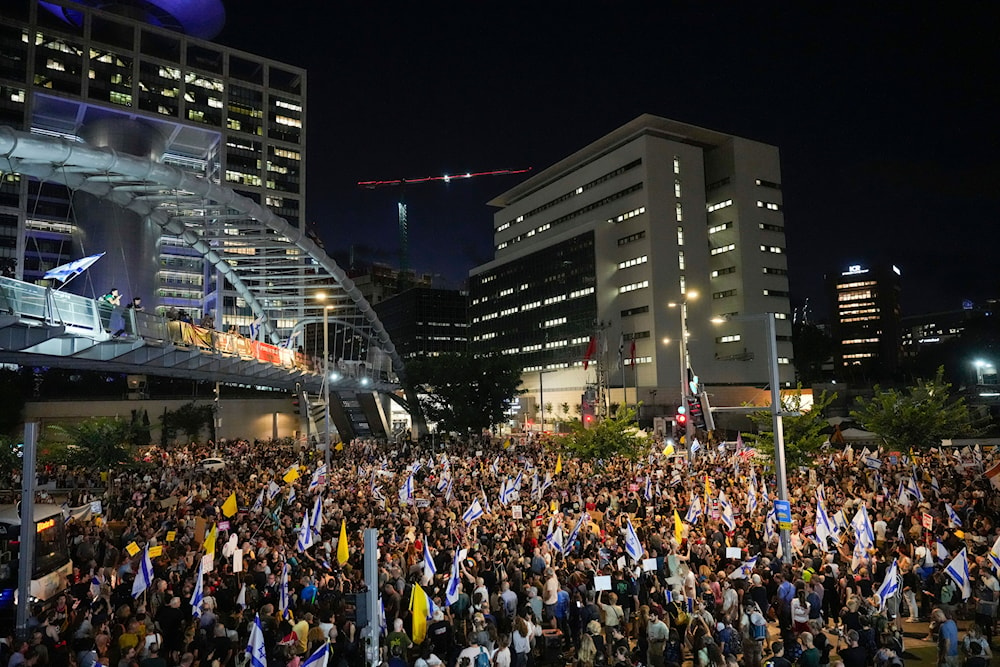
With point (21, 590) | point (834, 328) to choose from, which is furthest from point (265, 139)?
point (834, 328)

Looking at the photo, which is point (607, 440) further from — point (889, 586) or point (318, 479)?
point (889, 586)

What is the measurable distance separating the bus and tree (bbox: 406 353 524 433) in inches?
1791

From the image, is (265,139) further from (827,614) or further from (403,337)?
(827,614)

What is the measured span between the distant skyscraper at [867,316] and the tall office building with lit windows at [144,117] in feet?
463

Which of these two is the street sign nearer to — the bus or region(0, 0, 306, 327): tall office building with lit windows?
the bus

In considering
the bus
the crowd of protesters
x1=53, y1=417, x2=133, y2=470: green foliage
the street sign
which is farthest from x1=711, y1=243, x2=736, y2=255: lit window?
the bus

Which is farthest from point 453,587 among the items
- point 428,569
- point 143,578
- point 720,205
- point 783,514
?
point 720,205

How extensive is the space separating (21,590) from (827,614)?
13.5m

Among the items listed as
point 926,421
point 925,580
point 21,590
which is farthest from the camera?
point 926,421

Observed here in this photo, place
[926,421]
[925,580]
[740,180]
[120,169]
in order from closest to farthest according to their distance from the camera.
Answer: [925,580] → [120,169] → [926,421] → [740,180]

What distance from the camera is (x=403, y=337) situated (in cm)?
14388

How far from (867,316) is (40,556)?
8039 inches

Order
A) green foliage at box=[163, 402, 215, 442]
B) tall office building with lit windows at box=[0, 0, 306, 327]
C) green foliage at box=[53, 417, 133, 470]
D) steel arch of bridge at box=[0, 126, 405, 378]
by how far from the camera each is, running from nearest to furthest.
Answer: steel arch of bridge at box=[0, 126, 405, 378]
green foliage at box=[53, 417, 133, 470]
green foliage at box=[163, 402, 215, 442]
tall office building with lit windows at box=[0, 0, 306, 327]

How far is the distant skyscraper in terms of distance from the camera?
590ft
